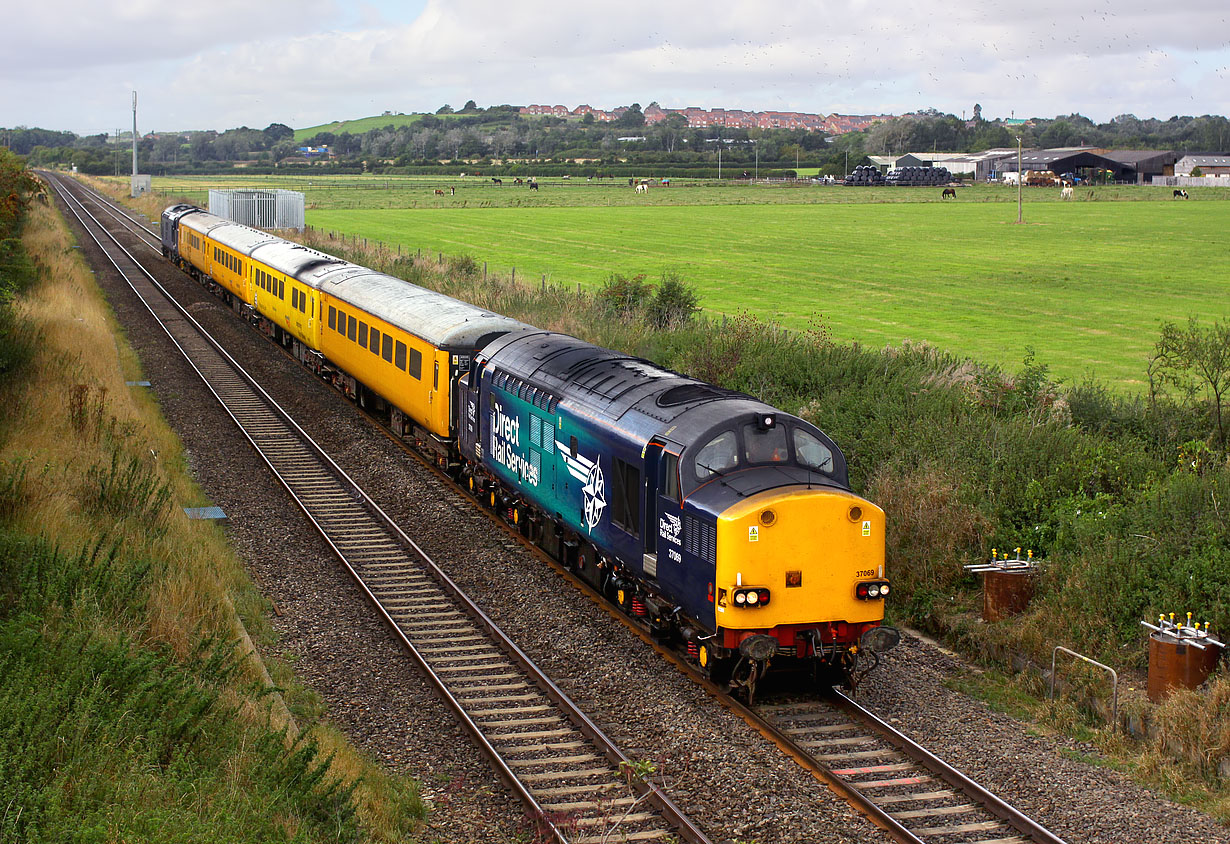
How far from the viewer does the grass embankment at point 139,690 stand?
8359 millimetres

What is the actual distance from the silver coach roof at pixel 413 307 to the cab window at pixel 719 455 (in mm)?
9831

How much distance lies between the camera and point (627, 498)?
48.3ft

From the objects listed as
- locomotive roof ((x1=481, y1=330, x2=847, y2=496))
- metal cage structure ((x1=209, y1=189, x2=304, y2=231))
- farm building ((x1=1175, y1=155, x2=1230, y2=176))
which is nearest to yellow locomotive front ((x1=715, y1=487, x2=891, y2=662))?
locomotive roof ((x1=481, y1=330, x2=847, y2=496))

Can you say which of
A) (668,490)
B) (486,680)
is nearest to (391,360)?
(486,680)

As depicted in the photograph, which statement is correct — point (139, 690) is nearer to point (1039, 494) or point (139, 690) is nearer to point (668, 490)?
point (668, 490)

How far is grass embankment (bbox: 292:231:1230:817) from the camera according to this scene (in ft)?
45.0

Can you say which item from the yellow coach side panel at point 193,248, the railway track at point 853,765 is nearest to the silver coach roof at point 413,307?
the railway track at point 853,765

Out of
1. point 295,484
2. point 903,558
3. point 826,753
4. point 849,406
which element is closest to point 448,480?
point 295,484

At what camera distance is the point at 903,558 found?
688 inches

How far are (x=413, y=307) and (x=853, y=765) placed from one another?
1598 cm

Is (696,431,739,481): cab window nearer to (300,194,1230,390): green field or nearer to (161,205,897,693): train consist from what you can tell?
(161,205,897,693): train consist

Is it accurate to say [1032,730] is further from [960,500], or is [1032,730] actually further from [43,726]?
[43,726]

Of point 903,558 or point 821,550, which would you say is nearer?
point 821,550

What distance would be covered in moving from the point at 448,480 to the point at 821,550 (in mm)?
12405
